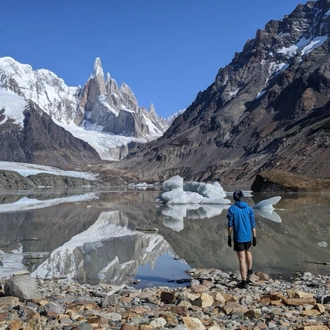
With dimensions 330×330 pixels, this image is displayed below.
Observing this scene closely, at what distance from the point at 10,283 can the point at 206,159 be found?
139843 millimetres

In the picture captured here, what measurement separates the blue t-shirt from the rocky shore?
1.03 meters

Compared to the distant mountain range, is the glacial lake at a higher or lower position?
lower

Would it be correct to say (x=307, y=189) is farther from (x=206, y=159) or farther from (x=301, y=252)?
(x=206, y=159)

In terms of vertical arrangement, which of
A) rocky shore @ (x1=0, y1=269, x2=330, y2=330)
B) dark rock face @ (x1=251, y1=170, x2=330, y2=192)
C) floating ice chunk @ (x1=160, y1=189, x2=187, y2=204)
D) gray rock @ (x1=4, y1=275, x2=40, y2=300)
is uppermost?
dark rock face @ (x1=251, y1=170, x2=330, y2=192)

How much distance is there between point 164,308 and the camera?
6984 mm

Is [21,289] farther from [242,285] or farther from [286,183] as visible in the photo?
[286,183]

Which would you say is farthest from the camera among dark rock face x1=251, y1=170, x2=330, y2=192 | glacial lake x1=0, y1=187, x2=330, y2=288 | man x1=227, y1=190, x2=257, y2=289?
dark rock face x1=251, y1=170, x2=330, y2=192

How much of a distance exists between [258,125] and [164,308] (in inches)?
5511

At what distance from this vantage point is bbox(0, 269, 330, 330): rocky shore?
19.6 feet

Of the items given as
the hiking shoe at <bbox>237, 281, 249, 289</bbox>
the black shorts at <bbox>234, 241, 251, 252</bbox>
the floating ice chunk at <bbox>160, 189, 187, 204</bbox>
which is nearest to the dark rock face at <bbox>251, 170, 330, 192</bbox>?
the floating ice chunk at <bbox>160, 189, 187, 204</bbox>

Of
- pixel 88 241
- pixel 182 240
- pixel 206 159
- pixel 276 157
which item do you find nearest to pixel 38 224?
pixel 88 241

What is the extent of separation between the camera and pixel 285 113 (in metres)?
138

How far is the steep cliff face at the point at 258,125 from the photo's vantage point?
343ft

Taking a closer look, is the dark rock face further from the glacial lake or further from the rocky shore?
the rocky shore
